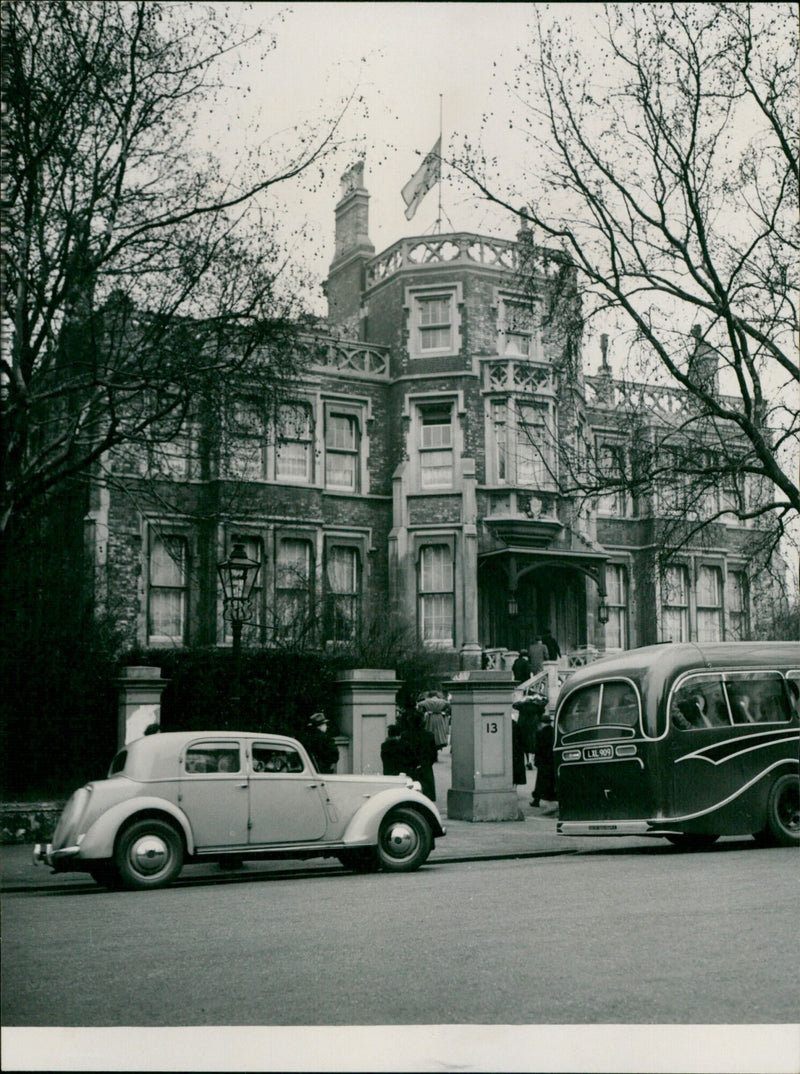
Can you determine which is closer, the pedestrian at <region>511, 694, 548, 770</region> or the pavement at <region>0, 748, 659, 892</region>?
the pavement at <region>0, 748, 659, 892</region>

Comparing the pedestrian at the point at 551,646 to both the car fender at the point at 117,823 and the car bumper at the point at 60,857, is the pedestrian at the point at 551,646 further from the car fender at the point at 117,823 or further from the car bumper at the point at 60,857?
the car bumper at the point at 60,857

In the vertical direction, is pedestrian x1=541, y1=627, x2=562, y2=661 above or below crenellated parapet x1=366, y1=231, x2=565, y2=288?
below

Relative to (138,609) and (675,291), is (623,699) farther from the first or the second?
(138,609)

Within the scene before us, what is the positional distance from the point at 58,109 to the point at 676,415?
8.34 meters

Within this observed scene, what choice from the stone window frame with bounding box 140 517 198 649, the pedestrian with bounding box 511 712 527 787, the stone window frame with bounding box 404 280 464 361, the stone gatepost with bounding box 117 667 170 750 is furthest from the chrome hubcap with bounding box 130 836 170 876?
the stone window frame with bounding box 404 280 464 361

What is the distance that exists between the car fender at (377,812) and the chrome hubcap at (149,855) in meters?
1.72

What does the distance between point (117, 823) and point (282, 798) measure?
5.13ft

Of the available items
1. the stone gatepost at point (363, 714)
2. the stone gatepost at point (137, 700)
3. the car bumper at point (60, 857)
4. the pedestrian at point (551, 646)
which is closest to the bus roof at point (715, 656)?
the stone gatepost at point (363, 714)

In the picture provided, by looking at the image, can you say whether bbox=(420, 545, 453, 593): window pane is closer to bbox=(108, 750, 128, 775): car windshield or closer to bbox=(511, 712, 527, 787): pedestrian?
bbox=(511, 712, 527, 787): pedestrian

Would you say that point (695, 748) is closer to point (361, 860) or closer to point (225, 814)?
point (361, 860)

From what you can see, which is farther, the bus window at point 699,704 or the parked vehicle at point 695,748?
the bus window at point 699,704

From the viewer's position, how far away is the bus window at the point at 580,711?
44.8ft

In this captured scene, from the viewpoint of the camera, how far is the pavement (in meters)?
10.4

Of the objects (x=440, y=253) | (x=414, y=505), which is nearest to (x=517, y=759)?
(x=414, y=505)
